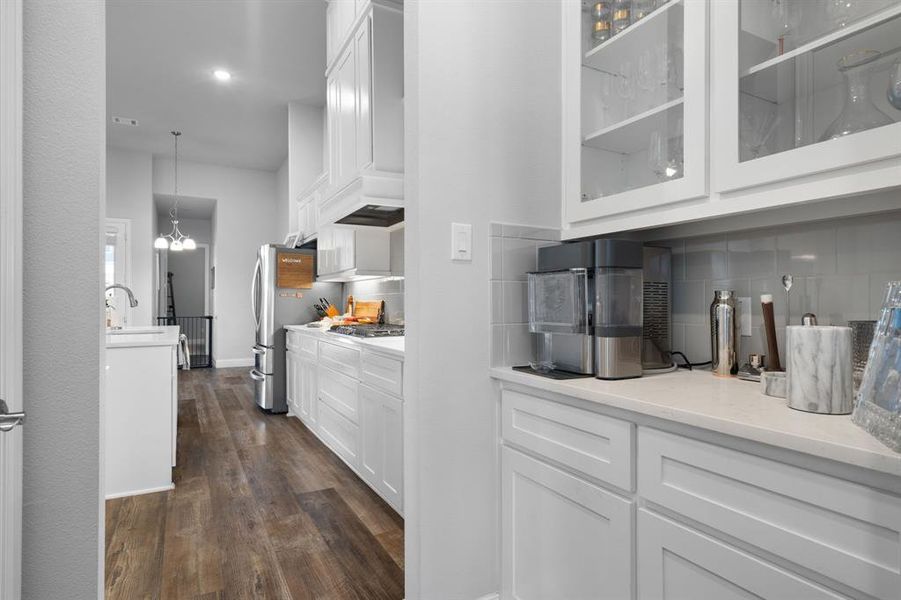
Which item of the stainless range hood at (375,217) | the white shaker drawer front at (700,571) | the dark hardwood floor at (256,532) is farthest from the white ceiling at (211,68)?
the white shaker drawer front at (700,571)

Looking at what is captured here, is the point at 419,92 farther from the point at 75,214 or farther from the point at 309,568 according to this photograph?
the point at 309,568

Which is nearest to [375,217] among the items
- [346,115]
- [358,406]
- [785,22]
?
[346,115]

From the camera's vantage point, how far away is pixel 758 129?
4.03 ft

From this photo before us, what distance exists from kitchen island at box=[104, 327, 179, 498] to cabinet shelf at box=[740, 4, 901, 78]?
3123 millimetres

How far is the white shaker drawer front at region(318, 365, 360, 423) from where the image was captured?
2973mm

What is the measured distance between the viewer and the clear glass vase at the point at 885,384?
758 mm

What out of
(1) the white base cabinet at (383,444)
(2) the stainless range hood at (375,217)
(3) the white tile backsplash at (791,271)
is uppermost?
(2) the stainless range hood at (375,217)

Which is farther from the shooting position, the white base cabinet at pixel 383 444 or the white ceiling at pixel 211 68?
the white ceiling at pixel 211 68

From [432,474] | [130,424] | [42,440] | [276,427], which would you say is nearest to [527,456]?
[432,474]

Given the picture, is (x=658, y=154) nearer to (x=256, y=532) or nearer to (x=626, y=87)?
(x=626, y=87)

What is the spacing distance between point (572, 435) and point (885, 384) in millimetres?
716

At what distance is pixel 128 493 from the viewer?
2.78 m

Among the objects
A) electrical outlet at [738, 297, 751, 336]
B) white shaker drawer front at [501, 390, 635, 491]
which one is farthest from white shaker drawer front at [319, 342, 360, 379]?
electrical outlet at [738, 297, 751, 336]

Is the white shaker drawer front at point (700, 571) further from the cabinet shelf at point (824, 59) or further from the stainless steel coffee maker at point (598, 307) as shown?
the cabinet shelf at point (824, 59)
